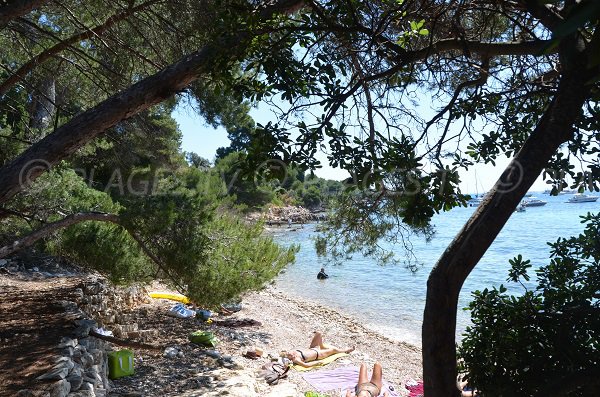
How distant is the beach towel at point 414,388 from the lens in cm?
643

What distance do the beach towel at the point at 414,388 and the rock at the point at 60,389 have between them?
4.20 metres

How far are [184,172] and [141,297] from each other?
25.7ft

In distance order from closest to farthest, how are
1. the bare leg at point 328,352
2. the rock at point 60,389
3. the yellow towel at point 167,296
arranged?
the rock at point 60,389 → the bare leg at point 328,352 → the yellow towel at point 167,296

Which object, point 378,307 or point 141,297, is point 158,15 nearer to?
point 141,297

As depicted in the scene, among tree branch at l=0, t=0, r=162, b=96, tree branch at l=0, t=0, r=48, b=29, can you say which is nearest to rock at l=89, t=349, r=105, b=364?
tree branch at l=0, t=0, r=162, b=96

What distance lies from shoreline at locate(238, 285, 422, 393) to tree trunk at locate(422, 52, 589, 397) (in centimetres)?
490

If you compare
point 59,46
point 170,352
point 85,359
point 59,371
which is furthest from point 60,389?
point 170,352

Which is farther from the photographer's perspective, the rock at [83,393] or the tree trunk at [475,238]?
the rock at [83,393]

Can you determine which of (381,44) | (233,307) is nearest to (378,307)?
(233,307)

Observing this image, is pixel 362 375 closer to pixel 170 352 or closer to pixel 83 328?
pixel 170 352

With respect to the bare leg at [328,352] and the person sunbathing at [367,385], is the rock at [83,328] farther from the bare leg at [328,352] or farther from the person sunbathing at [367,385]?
the bare leg at [328,352]

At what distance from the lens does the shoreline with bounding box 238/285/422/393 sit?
798cm

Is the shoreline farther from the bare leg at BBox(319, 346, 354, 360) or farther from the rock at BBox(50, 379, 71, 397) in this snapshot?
the rock at BBox(50, 379, 71, 397)

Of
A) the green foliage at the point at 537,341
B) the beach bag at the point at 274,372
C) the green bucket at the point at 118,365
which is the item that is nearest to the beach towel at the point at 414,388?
the beach bag at the point at 274,372
